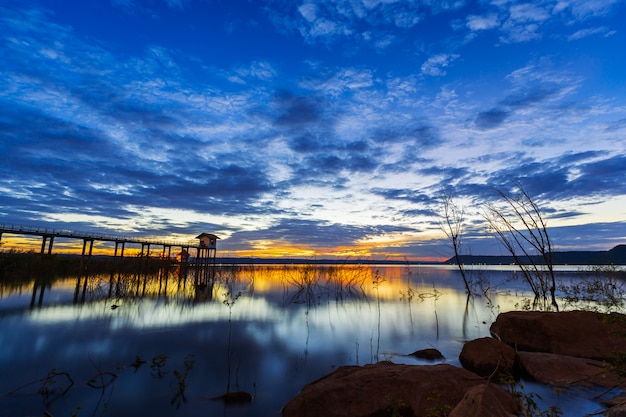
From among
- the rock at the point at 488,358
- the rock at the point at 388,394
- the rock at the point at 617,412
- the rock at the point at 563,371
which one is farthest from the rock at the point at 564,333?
the rock at the point at 617,412

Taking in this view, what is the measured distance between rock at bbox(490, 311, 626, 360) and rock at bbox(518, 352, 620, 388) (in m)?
1.86

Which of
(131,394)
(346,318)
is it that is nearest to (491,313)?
(346,318)

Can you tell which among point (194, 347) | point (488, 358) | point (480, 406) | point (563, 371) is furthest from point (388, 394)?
point (194, 347)

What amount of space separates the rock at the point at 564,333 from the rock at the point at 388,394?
652 centimetres

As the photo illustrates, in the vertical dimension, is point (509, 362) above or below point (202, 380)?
above

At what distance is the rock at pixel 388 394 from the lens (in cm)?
614

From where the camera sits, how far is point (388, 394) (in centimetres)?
630

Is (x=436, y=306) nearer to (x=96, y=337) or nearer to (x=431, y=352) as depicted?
(x=431, y=352)

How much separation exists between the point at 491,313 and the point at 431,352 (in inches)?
477

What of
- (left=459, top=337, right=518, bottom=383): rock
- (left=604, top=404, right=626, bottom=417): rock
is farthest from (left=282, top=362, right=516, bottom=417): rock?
(left=459, top=337, right=518, bottom=383): rock

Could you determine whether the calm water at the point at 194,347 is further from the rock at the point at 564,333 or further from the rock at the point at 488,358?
the rock at the point at 564,333

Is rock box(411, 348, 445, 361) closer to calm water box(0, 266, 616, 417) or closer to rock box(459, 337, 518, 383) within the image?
calm water box(0, 266, 616, 417)

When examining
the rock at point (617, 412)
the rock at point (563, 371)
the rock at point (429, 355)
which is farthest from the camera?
the rock at point (429, 355)

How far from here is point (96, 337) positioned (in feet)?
46.0
